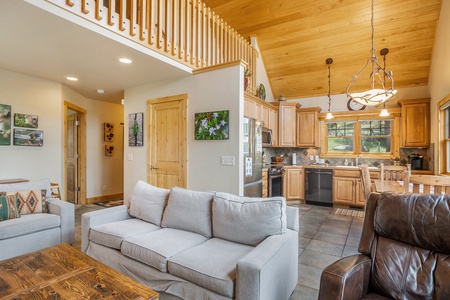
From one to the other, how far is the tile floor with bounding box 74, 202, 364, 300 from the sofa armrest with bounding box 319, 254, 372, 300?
2.79 feet

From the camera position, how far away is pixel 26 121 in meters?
4.14

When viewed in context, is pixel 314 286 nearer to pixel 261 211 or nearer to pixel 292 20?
pixel 261 211

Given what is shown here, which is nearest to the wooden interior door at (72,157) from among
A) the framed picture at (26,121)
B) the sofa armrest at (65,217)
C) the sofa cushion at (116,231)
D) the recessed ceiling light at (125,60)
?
Result: the framed picture at (26,121)

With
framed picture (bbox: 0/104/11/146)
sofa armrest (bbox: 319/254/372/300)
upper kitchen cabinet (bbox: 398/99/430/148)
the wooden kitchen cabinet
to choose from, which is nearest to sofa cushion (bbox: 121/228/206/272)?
sofa armrest (bbox: 319/254/372/300)

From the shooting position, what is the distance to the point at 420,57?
15.5 feet

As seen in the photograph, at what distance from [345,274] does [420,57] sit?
536 centimetres

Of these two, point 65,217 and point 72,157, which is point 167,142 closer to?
point 65,217

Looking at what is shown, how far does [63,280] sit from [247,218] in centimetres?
135

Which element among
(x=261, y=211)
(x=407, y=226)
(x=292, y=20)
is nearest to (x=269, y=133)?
(x=292, y=20)

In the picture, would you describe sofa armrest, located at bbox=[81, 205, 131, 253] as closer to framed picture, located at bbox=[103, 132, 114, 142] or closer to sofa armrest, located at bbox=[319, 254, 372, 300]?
sofa armrest, located at bbox=[319, 254, 372, 300]

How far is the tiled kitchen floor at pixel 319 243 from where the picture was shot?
230cm

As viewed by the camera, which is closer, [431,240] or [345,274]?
[345,274]

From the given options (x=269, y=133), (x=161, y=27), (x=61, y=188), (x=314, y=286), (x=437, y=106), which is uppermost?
(x=161, y=27)

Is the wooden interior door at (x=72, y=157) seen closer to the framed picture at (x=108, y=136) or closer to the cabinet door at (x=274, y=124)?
the framed picture at (x=108, y=136)
